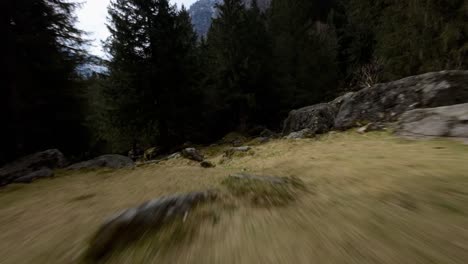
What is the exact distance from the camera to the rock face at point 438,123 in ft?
11.8

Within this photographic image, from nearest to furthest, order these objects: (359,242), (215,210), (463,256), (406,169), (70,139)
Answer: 1. (463,256)
2. (359,242)
3. (215,210)
4. (406,169)
5. (70,139)

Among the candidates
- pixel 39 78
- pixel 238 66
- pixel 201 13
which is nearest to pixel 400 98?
pixel 39 78

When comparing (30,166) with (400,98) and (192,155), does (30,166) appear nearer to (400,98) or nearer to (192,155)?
(192,155)

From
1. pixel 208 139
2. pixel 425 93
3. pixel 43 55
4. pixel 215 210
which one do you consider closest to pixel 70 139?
pixel 43 55

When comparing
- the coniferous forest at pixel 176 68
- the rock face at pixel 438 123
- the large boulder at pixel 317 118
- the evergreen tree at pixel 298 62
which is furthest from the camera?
the evergreen tree at pixel 298 62

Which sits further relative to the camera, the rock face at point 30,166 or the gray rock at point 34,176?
the rock face at point 30,166

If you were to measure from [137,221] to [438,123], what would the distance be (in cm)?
473

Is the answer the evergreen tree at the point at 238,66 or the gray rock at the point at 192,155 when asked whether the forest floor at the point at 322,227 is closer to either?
the gray rock at the point at 192,155

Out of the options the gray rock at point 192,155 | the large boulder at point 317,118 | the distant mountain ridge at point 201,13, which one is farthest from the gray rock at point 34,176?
the distant mountain ridge at point 201,13

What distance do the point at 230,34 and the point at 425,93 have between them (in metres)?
13.8

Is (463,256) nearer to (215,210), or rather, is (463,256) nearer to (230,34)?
(215,210)

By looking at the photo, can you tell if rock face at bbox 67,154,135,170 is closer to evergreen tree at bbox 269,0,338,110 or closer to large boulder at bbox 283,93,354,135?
large boulder at bbox 283,93,354,135

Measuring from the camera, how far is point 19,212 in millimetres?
2924

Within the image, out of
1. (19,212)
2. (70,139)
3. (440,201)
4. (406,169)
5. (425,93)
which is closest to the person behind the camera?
(440,201)
